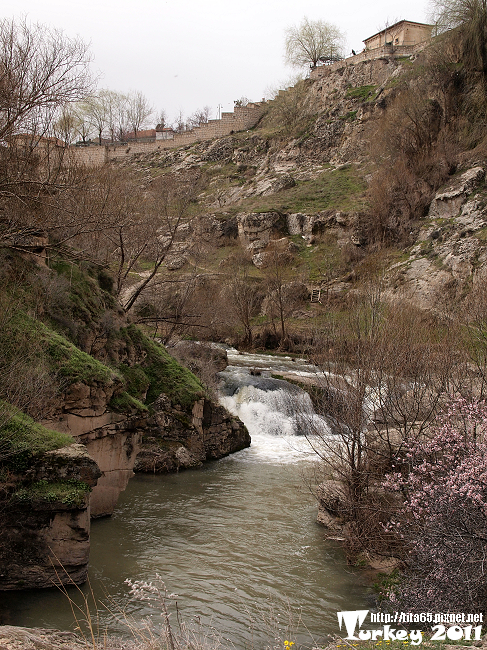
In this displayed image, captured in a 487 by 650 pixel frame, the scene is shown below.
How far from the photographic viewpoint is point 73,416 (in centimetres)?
892

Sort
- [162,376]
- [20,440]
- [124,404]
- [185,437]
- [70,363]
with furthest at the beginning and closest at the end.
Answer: [162,376], [185,437], [124,404], [70,363], [20,440]

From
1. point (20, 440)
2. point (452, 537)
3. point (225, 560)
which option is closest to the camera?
point (452, 537)

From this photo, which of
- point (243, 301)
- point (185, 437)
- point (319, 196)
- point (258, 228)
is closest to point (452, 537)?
point (185, 437)

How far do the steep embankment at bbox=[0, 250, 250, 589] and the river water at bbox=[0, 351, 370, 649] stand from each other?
579mm

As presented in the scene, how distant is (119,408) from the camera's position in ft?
32.6

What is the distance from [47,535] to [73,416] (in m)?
2.58

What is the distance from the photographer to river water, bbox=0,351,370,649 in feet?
21.0

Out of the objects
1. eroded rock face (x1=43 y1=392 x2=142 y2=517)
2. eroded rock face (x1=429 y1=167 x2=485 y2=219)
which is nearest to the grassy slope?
eroded rock face (x1=43 y1=392 x2=142 y2=517)

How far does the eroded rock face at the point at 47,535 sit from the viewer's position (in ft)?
21.4

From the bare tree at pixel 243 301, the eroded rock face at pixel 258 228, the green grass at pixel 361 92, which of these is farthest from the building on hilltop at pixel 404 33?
the bare tree at pixel 243 301

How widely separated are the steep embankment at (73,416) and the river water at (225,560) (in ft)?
1.90

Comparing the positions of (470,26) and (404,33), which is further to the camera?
(404,33)

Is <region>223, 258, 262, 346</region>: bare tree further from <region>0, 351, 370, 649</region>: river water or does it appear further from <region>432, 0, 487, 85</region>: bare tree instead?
<region>432, 0, 487, 85</region>: bare tree

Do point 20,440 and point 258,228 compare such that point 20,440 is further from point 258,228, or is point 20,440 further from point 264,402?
point 258,228
